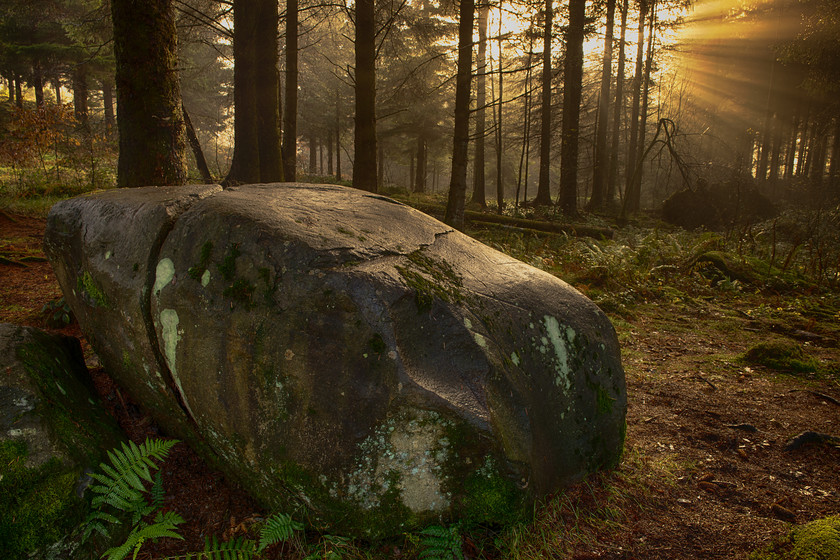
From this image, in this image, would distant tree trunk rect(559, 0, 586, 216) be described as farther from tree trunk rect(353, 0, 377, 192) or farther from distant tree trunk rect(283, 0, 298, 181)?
distant tree trunk rect(283, 0, 298, 181)

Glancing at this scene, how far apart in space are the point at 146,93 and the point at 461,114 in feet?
19.4

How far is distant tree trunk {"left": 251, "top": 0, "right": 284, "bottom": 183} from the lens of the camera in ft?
29.0

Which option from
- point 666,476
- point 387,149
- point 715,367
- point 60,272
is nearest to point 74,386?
point 60,272

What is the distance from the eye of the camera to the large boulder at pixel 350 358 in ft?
6.95

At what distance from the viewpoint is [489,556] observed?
2139 mm

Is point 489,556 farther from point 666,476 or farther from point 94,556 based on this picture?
point 94,556

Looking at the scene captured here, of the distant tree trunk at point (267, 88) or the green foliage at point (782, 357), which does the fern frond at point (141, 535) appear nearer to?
the green foliage at point (782, 357)

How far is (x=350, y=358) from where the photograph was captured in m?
2.12

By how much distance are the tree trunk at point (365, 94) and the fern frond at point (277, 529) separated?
7.22m

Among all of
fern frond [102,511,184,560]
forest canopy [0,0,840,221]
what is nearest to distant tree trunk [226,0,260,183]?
forest canopy [0,0,840,221]

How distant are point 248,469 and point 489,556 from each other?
1326 millimetres

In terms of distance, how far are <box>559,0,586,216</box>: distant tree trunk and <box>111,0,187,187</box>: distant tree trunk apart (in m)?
12.4

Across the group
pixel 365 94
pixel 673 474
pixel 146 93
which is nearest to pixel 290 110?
pixel 365 94

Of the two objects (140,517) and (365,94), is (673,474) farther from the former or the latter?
(365,94)
